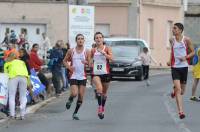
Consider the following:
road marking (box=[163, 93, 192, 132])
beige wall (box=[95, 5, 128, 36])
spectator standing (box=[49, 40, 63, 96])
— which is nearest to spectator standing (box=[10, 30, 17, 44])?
spectator standing (box=[49, 40, 63, 96])

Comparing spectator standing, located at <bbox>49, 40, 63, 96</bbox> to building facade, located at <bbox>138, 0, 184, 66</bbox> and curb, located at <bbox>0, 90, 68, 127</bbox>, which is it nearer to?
curb, located at <bbox>0, 90, 68, 127</bbox>

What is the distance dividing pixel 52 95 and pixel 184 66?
9758 mm

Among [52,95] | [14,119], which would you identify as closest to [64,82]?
[52,95]

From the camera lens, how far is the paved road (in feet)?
52.7

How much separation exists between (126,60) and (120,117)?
17.0 metres

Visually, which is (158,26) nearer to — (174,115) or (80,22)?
(80,22)

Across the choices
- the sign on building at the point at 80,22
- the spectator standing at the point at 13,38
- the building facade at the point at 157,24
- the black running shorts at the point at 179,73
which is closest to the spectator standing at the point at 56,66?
the spectator standing at the point at 13,38

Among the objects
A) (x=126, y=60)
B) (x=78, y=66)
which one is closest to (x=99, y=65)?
(x=78, y=66)

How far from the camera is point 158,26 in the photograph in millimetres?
56125

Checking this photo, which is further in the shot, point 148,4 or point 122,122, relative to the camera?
point 148,4

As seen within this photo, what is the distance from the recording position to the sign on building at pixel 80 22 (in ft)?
108

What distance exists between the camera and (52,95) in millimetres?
26219

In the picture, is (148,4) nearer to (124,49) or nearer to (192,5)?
(192,5)

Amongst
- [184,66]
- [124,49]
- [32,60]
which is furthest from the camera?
[124,49]
